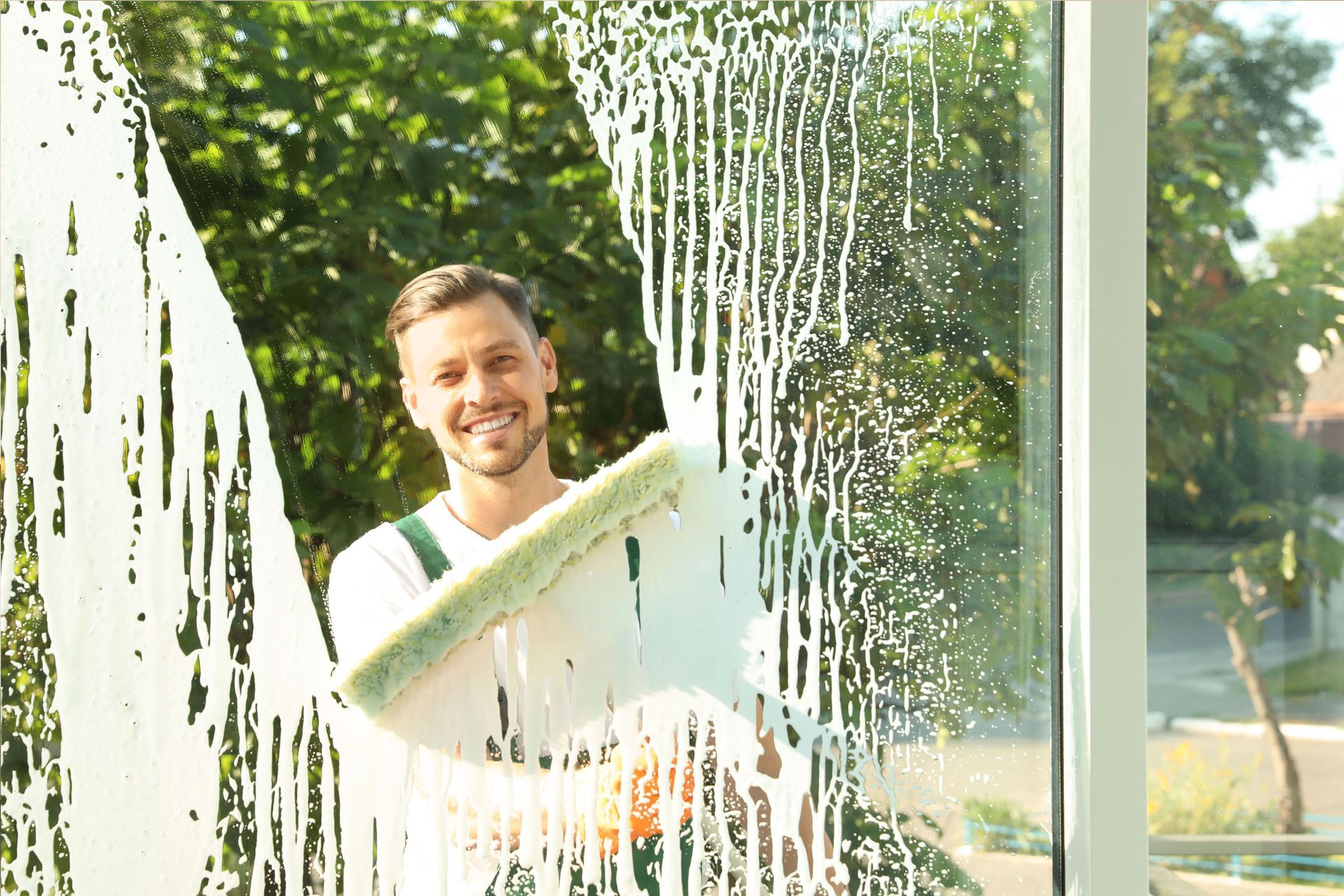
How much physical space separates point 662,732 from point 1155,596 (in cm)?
58

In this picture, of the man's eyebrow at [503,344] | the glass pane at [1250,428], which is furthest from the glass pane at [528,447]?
the glass pane at [1250,428]

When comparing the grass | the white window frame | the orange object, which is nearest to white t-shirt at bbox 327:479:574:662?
the orange object

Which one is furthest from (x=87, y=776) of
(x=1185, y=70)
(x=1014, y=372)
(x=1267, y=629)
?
(x=1185, y=70)

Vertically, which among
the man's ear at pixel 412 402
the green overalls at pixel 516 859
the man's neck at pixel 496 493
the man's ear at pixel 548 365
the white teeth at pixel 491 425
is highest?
the man's ear at pixel 548 365

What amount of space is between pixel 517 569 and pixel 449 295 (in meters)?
0.31

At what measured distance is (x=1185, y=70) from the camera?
1039 mm

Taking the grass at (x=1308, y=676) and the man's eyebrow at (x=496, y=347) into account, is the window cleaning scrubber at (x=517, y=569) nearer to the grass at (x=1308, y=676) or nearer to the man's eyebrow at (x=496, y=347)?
the man's eyebrow at (x=496, y=347)

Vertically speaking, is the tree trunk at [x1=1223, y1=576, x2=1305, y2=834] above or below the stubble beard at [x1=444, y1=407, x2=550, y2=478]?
below

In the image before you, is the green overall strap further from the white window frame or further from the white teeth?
the white window frame

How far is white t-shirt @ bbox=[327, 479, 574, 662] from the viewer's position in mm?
978

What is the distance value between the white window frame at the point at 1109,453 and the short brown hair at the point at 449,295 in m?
0.62

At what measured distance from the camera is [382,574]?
98 centimetres

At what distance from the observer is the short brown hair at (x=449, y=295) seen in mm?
987

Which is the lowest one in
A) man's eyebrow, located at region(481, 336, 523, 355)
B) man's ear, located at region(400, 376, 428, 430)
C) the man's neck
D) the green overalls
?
the green overalls
